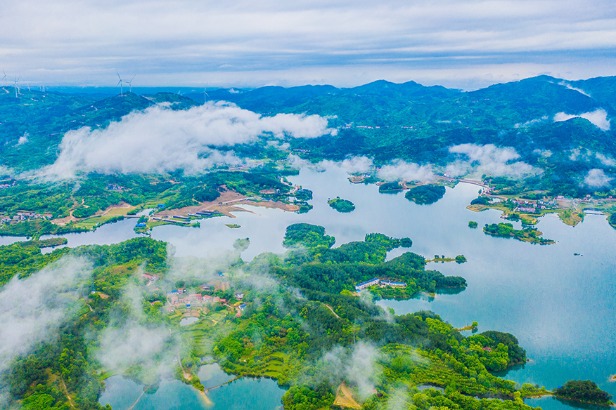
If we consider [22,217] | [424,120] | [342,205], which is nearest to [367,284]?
[342,205]

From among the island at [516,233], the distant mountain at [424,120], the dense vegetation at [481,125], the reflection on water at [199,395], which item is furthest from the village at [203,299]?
the distant mountain at [424,120]

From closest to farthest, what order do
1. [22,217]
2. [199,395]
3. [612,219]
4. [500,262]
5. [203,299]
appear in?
[199,395]
[203,299]
[500,262]
[612,219]
[22,217]

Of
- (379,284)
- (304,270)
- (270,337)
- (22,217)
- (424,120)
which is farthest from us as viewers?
(424,120)

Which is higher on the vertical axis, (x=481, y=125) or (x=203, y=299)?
(x=203, y=299)

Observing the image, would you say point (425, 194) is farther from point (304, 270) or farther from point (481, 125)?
point (481, 125)

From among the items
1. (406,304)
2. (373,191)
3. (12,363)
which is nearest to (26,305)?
(12,363)

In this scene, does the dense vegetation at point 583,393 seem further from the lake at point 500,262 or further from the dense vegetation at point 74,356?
the dense vegetation at point 74,356

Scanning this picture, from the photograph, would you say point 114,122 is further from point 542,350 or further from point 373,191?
point 542,350

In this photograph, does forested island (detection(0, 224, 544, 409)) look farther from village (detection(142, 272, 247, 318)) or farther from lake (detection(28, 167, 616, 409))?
lake (detection(28, 167, 616, 409))

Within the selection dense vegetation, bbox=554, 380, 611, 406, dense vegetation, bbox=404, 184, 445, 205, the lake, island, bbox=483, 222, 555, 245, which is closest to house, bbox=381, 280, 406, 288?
the lake
